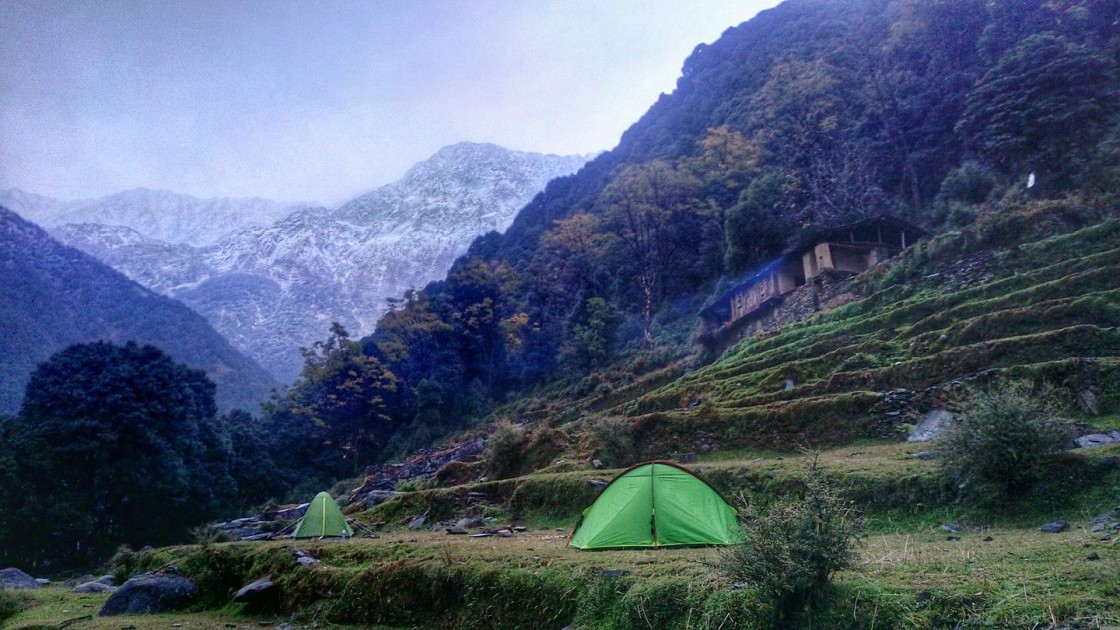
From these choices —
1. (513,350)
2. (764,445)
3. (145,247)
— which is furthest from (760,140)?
(145,247)

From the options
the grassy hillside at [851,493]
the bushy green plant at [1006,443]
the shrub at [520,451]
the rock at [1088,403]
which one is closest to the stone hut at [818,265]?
the grassy hillside at [851,493]

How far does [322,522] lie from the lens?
1472cm

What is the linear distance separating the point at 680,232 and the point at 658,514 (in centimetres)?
4160

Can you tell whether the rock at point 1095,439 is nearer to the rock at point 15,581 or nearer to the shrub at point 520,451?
the shrub at point 520,451

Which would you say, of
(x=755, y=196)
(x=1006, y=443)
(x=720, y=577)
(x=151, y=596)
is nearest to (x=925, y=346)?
(x=1006, y=443)

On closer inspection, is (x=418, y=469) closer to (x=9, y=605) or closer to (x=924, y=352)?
(x=9, y=605)

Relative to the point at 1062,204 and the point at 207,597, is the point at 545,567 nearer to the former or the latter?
the point at 207,597

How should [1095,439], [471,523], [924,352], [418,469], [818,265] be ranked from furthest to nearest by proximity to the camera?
[818,265] < [418,469] < [924,352] < [471,523] < [1095,439]

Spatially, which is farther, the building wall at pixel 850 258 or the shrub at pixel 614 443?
the building wall at pixel 850 258

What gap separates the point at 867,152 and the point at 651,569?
42.5 meters

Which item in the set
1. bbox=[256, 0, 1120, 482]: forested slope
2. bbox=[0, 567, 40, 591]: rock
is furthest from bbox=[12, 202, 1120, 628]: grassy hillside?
bbox=[256, 0, 1120, 482]: forested slope

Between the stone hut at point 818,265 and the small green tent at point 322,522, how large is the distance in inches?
904

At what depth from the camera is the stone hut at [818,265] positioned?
29858 mm

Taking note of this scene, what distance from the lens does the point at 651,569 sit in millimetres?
6375
